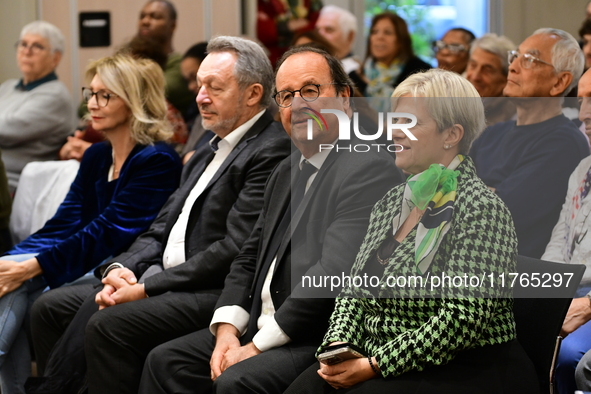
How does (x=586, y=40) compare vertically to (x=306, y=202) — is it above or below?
above

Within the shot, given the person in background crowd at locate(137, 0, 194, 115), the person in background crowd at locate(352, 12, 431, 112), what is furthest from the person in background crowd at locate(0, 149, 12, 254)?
the person in background crowd at locate(352, 12, 431, 112)

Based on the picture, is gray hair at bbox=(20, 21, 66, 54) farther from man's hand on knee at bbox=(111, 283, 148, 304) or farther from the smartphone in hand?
the smartphone in hand

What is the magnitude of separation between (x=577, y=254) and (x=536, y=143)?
47cm

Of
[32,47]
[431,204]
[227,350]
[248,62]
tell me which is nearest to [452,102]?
[431,204]

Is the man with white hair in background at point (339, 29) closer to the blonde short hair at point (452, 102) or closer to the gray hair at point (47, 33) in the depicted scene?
the gray hair at point (47, 33)

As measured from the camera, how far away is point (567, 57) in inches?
107

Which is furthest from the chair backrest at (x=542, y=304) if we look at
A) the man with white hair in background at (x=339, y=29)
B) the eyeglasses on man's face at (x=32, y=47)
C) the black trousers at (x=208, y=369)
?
the eyeglasses on man's face at (x=32, y=47)

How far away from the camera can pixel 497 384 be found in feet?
6.01

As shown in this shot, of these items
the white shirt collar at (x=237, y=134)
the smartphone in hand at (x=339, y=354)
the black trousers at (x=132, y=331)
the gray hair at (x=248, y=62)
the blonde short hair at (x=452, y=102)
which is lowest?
the black trousers at (x=132, y=331)

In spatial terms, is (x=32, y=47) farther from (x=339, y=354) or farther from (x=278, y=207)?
(x=339, y=354)

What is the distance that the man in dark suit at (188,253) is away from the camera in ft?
8.41

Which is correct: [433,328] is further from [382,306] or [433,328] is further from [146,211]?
[146,211]

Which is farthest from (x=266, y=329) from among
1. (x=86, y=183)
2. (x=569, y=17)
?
(x=569, y=17)

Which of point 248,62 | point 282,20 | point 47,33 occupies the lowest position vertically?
point 248,62
